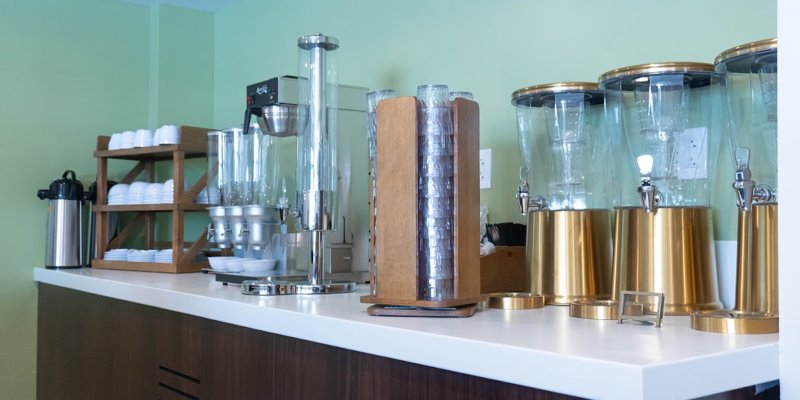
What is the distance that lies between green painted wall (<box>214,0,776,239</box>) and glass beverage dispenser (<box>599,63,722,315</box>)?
9cm

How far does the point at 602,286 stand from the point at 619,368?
0.72 metres

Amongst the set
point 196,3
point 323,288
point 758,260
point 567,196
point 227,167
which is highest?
point 196,3

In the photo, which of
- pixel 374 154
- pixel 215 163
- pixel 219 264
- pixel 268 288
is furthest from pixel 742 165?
pixel 215 163

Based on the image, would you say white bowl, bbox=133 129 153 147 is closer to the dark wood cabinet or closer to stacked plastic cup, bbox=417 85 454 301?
the dark wood cabinet

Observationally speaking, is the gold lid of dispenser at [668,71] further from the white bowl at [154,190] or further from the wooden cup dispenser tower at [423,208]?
the white bowl at [154,190]

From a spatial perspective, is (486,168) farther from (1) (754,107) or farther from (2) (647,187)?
(1) (754,107)

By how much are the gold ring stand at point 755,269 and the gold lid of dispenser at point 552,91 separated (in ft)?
1.45

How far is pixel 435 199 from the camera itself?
1229 millimetres

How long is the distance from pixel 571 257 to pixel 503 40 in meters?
0.66

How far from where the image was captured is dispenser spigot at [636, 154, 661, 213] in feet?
4.19

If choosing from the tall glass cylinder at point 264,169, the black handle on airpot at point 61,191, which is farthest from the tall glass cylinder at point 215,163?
the black handle on airpot at point 61,191

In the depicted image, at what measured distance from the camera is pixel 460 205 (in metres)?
1.23

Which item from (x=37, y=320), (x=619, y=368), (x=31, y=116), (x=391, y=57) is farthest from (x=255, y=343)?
(x=31, y=116)

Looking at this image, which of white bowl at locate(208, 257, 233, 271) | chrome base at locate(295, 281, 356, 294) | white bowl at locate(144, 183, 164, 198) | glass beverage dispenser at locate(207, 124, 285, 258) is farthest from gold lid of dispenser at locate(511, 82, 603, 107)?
white bowl at locate(144, 183, 164, 198)
